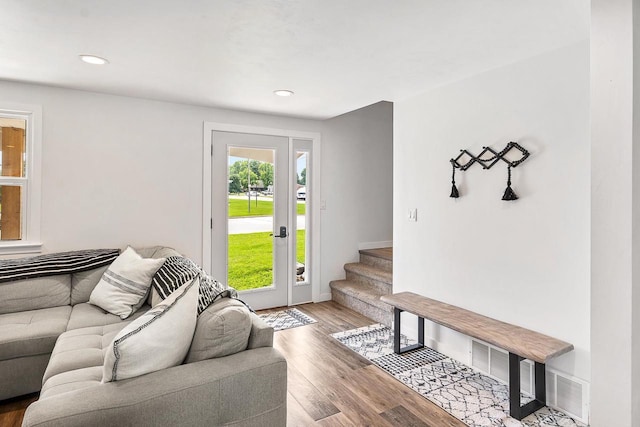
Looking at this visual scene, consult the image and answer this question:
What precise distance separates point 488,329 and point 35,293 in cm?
331

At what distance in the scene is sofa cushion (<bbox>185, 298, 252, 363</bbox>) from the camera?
5.44 feet

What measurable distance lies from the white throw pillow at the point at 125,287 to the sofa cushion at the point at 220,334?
125 cm

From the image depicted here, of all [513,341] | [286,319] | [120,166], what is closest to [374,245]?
[286,319]

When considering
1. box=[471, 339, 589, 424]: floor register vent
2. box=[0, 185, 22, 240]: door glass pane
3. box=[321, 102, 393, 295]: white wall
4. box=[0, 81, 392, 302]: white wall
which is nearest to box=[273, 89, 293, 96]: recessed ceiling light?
box=[0, 81, 392, 302]: white wall

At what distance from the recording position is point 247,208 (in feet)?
13.4

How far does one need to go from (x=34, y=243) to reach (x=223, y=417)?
8.68 ft

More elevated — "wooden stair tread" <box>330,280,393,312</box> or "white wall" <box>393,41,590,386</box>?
"white wall" <box>393,41,590,386</box>

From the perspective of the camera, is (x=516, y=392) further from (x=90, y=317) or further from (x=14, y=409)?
(x=14, y=409)

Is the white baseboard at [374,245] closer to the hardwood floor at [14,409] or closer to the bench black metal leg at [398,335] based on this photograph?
the bench black metal leg at [398,335]

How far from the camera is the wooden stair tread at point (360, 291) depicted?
12.5 ft

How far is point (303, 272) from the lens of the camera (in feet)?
14.7

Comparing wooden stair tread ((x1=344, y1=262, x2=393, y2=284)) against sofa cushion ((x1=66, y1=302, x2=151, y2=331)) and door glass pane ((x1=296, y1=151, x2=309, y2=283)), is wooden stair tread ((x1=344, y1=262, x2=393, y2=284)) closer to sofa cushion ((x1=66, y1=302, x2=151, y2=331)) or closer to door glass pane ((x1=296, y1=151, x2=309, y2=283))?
door glass pane ((x1=296, y1=151, x2=309, y2=283))

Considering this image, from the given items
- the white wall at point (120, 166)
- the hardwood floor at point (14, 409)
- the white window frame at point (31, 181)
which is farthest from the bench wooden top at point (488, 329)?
the white window frame at point (31, 181)

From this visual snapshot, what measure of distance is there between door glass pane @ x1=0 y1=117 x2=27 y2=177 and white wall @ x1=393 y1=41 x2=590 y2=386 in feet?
11.2
